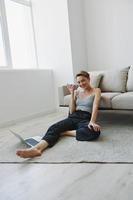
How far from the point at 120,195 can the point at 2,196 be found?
2.41 feet

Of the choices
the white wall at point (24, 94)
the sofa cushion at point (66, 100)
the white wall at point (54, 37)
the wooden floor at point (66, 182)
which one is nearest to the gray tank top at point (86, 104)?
the sofa cushion at point (66, 100)

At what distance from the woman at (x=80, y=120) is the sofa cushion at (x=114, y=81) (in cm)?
64

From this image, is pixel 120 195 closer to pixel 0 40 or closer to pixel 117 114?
pixel 117 114

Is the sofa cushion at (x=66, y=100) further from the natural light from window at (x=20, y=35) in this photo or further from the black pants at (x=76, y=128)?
the natural light from window at (x=20, y=35)

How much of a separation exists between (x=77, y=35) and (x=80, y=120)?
2.28 metres

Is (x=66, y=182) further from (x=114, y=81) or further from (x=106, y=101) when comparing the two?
(x=114, y=81)

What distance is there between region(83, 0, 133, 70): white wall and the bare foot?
2741 millimetres

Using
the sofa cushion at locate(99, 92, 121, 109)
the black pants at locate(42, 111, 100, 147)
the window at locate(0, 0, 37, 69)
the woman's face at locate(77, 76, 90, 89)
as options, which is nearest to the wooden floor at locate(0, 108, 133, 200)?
the black pants at locate(42, 111, 100, 147)

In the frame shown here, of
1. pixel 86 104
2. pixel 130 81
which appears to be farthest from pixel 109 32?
pixel 86 104

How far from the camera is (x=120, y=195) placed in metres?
1.39

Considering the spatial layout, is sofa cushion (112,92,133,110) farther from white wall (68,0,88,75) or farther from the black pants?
white wall (68,0,88,75)

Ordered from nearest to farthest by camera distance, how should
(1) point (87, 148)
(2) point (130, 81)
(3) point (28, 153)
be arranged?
(3) point (28, 153), (1) point (87, 148), (2) point (130, 81)

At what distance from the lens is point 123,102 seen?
2.87 m

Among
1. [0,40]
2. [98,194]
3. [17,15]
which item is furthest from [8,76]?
[98,194]
